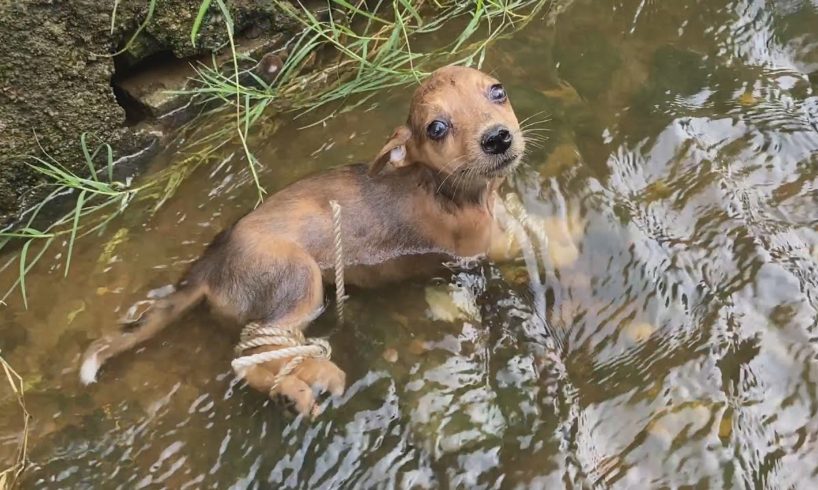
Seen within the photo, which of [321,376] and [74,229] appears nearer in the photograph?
[321,376]

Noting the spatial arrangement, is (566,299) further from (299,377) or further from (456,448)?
(299,377)

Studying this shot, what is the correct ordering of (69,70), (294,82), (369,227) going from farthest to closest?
1. (294,82)
2. (69,70)
3. (369,227)

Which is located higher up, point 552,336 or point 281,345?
point 281,345

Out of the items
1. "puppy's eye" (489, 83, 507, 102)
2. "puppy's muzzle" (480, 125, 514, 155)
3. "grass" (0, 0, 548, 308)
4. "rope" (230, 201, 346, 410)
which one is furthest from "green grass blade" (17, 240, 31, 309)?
"puppy's eye" (489, 83, 507, 102)

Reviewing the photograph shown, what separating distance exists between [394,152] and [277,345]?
1.21 metres

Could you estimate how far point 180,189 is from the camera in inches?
194

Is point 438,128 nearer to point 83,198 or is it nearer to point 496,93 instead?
point 496,93

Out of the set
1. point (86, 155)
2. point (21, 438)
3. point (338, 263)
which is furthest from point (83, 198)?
point (338, 263)

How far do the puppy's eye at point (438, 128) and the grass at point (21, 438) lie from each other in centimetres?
238

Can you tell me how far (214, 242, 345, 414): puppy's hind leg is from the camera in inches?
146

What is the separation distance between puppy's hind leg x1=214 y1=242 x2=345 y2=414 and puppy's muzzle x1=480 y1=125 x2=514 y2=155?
43.3 inches

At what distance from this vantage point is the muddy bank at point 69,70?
4277 millimetres

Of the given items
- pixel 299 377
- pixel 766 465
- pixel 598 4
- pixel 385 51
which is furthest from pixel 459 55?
pixel 766 465

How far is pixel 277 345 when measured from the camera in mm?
3768
